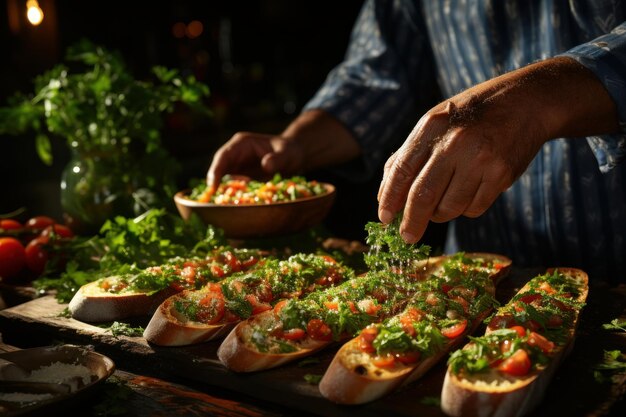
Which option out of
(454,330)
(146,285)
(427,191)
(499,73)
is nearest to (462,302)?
(454,330)

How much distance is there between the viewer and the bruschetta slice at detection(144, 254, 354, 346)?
2.49 metres

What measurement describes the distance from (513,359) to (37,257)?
2456mm

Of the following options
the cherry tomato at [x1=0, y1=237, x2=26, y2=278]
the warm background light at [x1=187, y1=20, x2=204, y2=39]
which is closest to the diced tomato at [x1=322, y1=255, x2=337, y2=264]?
the cherry tomato at [x1=0, y1=237, x2=26, y2=278]

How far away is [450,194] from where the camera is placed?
2305mm

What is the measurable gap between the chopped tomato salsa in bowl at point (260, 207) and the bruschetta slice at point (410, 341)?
89 centimetres

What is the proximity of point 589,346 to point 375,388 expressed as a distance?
2.74 ft

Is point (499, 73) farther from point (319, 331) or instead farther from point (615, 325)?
point (319, 331)

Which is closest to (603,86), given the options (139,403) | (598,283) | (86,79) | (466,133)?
(466,133)

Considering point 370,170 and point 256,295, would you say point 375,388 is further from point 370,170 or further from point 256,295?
point 370,170

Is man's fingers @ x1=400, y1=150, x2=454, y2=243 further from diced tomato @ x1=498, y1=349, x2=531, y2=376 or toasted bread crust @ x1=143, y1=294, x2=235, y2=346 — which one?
toasted bread crust @ x1=143, y1=294, x2=235, y2=346

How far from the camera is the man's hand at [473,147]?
7.47 ft

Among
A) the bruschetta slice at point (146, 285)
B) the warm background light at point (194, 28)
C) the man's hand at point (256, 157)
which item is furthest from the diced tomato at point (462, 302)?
the warm background light at point (194, 28)

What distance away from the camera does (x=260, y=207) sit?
3369mm

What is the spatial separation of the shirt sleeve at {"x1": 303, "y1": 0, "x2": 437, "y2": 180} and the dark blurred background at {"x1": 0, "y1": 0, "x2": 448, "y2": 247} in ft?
7.75
